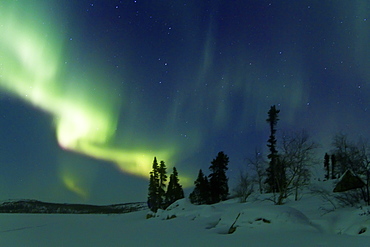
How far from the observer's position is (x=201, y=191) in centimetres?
5178

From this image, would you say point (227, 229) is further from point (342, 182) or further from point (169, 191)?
point (169, 191)

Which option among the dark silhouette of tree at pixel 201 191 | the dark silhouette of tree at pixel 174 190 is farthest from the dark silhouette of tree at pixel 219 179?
the dark silhouette of tree at pixel 174 190

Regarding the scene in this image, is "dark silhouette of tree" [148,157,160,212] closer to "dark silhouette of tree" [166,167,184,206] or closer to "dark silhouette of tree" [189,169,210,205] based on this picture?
"dark silhouette of tree" [166,167,184,206]

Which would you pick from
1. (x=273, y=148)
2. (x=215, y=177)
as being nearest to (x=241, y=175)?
(x=215, y=177)

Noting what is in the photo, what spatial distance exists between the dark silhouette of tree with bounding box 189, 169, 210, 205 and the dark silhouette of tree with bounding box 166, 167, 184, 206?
12.4 ft

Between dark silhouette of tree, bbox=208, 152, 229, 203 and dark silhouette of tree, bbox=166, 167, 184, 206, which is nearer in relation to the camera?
dark silhouette of tree, bbox=208, 152, 229, 203

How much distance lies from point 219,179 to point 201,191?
18.3ft

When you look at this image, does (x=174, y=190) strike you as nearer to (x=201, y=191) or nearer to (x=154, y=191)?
(x=154, y=191)

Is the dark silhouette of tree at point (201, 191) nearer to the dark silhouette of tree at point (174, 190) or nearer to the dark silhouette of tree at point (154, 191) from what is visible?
the dark silhouette of tree at point (174, 190)

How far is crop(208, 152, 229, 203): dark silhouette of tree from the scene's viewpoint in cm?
4797

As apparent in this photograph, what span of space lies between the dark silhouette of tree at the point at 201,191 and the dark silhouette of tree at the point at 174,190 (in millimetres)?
3769

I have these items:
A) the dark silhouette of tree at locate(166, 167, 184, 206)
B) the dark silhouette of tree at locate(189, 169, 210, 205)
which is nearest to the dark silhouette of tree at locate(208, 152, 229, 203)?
the dark silhouette of tree at locate(189, 169, 210, 205)

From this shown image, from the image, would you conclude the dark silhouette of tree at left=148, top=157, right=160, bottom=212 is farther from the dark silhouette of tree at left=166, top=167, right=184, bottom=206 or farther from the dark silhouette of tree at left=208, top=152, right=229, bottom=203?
the dark silhouette of tree at left=208, top=152, right=229, bottom=203

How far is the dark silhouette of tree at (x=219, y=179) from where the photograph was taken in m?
48.0
